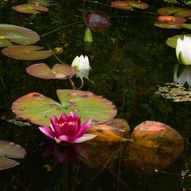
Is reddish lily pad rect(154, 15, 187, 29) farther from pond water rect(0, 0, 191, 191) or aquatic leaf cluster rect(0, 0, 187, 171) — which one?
aquatic leaf cluster rect(0, 0, 187, 171)

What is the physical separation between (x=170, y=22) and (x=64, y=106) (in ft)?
5.15

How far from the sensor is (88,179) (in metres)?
1.38

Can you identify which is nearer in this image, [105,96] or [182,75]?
[105,96]

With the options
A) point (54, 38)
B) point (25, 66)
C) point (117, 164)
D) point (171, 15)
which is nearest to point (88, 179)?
point (117, 164)

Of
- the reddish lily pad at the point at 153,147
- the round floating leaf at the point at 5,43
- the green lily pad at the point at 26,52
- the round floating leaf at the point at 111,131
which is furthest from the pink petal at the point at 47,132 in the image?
the round floating leaf at the point at 5,43

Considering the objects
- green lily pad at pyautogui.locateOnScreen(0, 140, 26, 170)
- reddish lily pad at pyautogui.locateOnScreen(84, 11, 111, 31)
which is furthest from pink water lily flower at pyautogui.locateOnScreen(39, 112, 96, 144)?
reddish lily pad at pyautogui.locateOnScreen(84, 11, 111, 31)

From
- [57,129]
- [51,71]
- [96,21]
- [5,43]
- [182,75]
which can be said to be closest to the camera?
[57,129]

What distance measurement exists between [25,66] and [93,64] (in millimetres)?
344

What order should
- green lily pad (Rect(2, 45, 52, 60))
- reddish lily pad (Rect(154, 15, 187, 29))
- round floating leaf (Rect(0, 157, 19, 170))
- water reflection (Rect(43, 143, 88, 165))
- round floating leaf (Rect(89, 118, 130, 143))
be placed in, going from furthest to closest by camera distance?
reddish lily pad (Rect(154, 15, 187, 29)) < green lily pad (Rect(2, 45, 52, 60)) < round floating leaf (Rect(89, 118, 130, 143)) < water reflection (Rect(43, 143, 88, 165)) < round floating leaf (Rect(0, 157, 19, 170))

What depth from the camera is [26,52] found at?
231cm

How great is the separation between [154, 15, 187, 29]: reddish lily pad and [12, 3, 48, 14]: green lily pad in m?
0.79

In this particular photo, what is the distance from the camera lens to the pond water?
1.38 metres

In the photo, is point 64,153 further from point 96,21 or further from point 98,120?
point 96,21

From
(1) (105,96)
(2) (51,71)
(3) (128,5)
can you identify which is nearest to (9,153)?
(1) (105,96)
